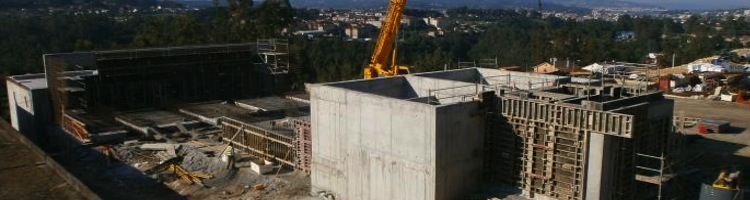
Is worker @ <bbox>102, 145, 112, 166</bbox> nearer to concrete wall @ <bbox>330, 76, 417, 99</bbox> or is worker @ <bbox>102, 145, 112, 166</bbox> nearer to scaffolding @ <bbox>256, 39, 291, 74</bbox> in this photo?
concrete wall @ <bbox>330, 76, 417, 99</bbox>

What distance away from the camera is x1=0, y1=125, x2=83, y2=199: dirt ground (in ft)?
50.7

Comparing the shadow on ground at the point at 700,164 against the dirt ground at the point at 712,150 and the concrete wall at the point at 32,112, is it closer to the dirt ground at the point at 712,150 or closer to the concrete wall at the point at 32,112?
the dirt ground at the point at 712,150

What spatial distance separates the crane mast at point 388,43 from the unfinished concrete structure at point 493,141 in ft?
39.2

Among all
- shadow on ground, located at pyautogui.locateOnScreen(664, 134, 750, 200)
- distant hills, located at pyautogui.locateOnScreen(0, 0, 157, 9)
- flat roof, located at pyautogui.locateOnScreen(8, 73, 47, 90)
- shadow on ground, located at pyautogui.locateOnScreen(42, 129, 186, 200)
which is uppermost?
distant hills, located at pyautogui.locateOnScreen(0, 0, 157, 9)

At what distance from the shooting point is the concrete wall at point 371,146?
49.0 feet

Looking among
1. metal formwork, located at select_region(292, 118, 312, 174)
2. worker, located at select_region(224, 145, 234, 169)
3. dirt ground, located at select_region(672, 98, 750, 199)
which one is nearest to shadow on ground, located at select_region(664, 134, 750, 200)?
dirt ground, located at select_region(672, 98, 750, 199)

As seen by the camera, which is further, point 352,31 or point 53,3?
point 53,3

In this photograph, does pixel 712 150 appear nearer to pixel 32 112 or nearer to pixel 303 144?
pixel 303 144

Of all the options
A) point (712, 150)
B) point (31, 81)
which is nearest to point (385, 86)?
point (712, 150)

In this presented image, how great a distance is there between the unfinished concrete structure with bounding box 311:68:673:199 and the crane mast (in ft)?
39.2

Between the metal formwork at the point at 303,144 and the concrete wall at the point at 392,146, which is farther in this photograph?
the metal formwork at the point at 303,144

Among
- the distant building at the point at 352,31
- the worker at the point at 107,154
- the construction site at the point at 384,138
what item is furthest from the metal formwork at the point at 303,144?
the distant building at the point at 352,31

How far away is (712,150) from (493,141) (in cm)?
1010

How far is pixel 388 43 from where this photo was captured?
30188 mm
